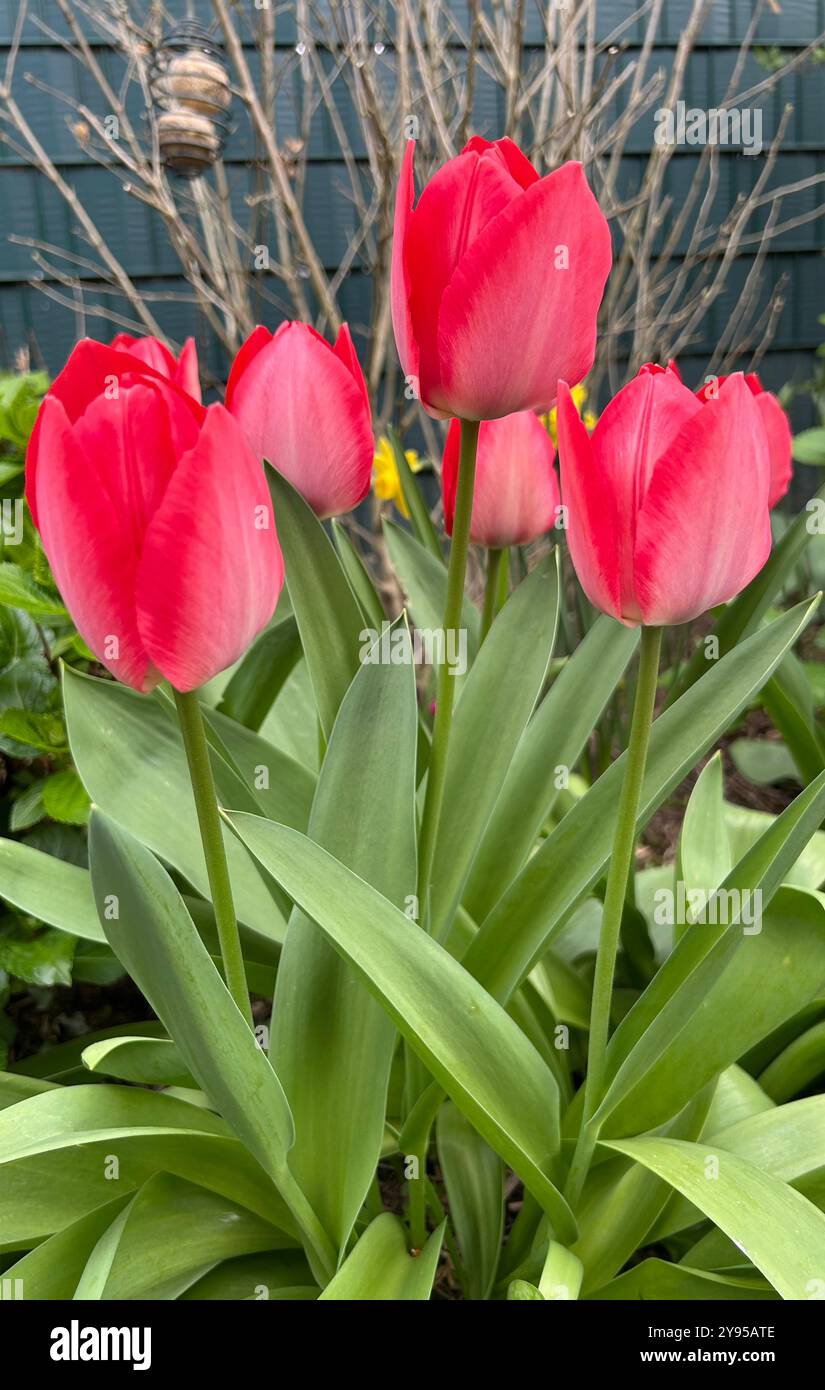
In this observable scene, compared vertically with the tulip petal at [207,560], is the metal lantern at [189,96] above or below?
above

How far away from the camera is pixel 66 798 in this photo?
1.04 meters

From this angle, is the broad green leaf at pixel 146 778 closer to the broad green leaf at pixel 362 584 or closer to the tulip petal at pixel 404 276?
the broad green leaf at pixel 362 584

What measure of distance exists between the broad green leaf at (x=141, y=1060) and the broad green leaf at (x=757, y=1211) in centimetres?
32

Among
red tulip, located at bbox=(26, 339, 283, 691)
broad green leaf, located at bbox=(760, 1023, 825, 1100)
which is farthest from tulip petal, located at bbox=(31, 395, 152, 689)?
broad green leaf, located at bbox=(760, 1023, 825, 1100)

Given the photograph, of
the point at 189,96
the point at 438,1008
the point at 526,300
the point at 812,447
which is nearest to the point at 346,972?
the point at 438,1008

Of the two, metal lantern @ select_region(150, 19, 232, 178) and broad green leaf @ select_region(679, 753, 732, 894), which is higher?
metal lantern @ select_region(150, 19, 232, 178)

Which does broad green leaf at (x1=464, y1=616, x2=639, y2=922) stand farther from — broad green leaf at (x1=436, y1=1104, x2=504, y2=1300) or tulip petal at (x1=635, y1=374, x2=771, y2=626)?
tulip petal at (x1=635, y1=374, x2=771, y2=626)

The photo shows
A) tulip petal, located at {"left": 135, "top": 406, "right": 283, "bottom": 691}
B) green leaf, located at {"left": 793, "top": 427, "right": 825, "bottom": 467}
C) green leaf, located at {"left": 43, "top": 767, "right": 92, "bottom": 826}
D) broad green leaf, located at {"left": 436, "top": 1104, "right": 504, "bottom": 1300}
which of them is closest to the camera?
tulip petal, located at {"left": 135, "top": 406, "right": 283, "bottom": 691}

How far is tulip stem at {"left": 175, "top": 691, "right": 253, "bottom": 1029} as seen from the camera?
579 millimetres

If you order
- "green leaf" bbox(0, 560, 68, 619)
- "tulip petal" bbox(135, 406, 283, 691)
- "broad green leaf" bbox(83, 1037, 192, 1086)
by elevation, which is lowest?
"broad green leaf" bbox(83, 1037, 192, 1086)

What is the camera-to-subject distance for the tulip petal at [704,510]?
56cm

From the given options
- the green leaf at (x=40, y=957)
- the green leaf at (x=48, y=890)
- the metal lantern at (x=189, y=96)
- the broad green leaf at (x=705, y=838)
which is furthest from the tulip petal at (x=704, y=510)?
the metal lantern at (x=189, y=96)

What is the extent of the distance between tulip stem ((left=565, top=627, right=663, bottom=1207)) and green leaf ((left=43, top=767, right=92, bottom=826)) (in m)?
0.53

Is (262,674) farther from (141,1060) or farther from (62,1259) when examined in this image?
(62,1259)
